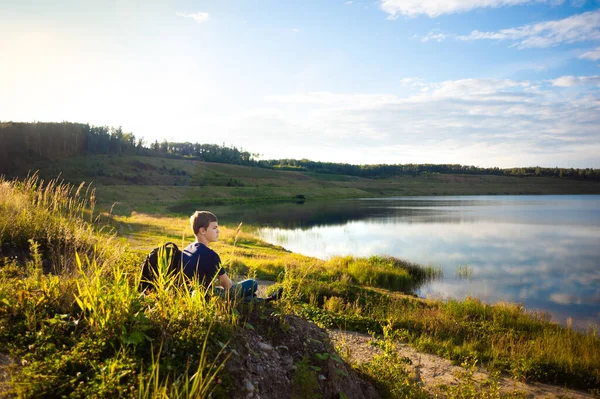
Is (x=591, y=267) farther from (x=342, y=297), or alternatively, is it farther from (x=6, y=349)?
(x=6, y=349)

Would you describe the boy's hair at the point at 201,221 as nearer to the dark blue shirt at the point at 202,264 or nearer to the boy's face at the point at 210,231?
the boy's face at the point at 210,231

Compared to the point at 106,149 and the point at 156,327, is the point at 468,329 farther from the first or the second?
the point at 106,149

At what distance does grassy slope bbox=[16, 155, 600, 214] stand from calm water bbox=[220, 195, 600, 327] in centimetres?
2707

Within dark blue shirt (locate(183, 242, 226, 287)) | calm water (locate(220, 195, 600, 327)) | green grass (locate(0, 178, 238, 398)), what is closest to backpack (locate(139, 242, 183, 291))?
dark blue shirt (locate(183, 242, 226, 287))

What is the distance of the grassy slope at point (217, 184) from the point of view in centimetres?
6844

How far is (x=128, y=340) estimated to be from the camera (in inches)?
129

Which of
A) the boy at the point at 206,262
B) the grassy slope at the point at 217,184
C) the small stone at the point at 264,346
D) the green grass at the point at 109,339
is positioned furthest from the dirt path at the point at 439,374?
the grassy slope at the point at 217,184

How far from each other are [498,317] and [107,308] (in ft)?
37.7

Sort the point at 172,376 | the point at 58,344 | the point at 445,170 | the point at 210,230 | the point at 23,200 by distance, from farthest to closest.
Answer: the point at 445,170
the point at 23,200
the point at 210,230
the point at 58,344
the point at 172,376

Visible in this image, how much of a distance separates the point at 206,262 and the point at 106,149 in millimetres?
134147

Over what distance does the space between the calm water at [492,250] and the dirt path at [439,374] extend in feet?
26.6

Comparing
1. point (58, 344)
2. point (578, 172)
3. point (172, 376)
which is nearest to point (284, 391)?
point (172, 376)

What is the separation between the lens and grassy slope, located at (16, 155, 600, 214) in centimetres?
6844

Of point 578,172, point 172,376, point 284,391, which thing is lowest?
point 284,391
